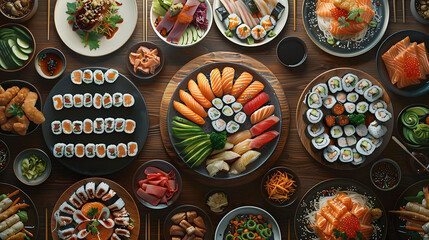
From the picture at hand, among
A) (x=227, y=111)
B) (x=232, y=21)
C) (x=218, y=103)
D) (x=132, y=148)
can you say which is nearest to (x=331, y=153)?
(x=227, y=111)

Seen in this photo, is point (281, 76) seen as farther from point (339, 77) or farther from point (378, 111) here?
point (378, 111)

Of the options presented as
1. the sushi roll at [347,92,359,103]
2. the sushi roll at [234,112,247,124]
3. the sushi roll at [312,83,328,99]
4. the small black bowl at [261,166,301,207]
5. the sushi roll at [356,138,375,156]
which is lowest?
the small black bowl at [261,166,301,207]

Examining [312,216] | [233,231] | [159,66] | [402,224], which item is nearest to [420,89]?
[402,224]

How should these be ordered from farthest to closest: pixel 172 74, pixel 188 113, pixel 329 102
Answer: pixel 172 74 < pixel 329 102 < pixel 188 113

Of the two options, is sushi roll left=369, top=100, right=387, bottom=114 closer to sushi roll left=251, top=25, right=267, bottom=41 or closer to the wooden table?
the wooden table

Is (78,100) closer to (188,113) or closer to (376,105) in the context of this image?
(188,113)

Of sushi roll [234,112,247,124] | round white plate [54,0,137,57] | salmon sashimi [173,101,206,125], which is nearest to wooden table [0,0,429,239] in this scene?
round white plate [54,0,137,57]

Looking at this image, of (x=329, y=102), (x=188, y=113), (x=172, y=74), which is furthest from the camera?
(x=172, y=74)
